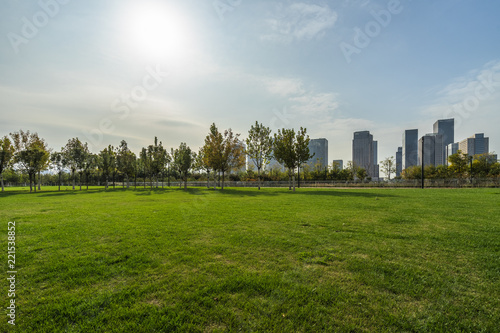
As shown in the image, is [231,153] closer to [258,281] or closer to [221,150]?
[221,150]

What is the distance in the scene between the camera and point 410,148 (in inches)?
3784

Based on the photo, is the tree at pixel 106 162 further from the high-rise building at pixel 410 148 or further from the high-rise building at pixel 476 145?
the high-rise building at pixel 476 145

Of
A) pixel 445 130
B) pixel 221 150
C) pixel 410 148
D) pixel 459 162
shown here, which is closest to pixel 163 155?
pixel 221 150

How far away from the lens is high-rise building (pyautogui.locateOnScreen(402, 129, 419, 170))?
85.9 metres

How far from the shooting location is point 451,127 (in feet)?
247

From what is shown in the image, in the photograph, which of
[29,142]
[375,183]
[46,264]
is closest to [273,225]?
[46,264]

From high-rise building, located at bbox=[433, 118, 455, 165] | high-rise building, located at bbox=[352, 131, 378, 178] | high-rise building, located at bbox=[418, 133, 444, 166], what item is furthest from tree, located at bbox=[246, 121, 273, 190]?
high-rise building, located at bbox=[352, 131, 378, 178]

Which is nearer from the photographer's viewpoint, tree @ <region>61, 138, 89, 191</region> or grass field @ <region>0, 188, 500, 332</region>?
grass field @ <region>0, 188, 500, 332</region>

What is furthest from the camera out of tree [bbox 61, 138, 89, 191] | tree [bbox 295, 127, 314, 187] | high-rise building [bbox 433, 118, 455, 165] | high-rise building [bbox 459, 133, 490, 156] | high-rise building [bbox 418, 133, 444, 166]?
high-rise building [bbox 459, 133, 490, 156]

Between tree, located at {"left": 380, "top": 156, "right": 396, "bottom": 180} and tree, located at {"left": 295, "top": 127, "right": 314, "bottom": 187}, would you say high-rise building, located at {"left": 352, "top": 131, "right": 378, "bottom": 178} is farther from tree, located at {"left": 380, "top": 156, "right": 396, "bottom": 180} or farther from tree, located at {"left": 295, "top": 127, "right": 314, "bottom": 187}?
tree, located at {"left": 295, "top": 127, "right": 314, "bottom": 187}

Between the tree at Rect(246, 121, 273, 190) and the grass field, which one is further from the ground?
the tree at Rect(246, 121, 273, 190)

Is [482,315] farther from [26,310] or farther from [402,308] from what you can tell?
[26,310]

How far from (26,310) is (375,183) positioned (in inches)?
1955

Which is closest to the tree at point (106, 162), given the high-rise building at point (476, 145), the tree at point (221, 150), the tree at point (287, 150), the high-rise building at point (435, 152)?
the tree at point (221, 150)
